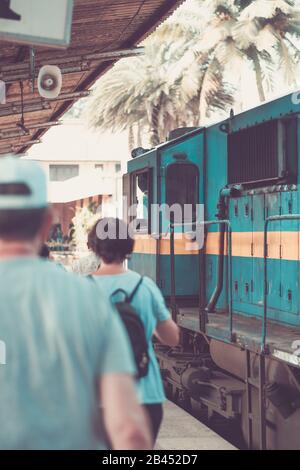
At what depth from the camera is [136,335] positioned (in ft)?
13.0

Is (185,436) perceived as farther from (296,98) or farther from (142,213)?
(142,213)

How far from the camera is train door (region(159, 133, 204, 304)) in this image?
10.2m

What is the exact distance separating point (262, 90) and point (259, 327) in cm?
2673

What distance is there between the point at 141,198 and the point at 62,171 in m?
46.4

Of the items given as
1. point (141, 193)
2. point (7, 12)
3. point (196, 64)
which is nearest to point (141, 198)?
point (141, 193)

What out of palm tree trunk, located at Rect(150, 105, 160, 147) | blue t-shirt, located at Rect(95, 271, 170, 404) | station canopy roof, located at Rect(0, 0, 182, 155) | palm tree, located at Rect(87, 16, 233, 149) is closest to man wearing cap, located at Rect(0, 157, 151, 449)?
blue t-shirt, located at Rect(95, 271, 170, 404)

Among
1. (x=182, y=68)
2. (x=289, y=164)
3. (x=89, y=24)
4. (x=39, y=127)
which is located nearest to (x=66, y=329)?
(x=289, y=164)

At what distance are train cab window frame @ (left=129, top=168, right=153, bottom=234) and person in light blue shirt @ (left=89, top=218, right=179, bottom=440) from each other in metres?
6.15

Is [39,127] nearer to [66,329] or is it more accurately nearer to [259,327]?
[259,327]

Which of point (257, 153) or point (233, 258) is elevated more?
point (257, 153)

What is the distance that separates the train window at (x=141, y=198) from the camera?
427 inches

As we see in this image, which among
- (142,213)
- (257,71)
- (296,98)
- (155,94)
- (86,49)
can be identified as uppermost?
(257,71)

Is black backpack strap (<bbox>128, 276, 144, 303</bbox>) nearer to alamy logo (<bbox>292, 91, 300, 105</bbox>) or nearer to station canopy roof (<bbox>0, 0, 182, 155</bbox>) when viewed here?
alamy logo (<bbox>292, 91, 300, 105</bbox>)

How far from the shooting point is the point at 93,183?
128 feet
